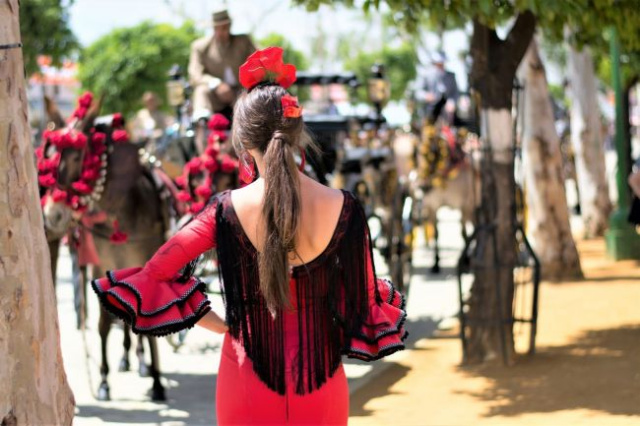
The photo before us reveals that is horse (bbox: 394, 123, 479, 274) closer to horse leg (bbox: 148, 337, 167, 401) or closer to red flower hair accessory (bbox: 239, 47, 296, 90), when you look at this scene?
horse leg (bbox: 148, 337, 167, 401)

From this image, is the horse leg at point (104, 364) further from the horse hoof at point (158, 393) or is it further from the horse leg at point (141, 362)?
the horse leg at point (141, 362)

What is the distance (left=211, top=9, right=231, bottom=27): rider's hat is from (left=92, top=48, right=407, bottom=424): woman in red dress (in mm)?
6588

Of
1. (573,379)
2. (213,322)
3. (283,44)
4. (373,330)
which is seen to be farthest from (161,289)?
(283,44)

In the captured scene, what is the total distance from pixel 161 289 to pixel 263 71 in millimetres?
857

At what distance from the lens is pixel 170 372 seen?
398 inches

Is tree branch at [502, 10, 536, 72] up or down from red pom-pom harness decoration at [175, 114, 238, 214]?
up

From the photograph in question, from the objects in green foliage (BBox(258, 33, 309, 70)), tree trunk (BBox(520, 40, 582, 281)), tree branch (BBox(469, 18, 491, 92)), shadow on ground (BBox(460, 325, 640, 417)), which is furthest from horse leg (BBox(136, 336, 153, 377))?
green foliage (BBox(258, 33, 309, 70))

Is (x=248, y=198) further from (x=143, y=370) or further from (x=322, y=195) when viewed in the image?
(x=143, y=370)

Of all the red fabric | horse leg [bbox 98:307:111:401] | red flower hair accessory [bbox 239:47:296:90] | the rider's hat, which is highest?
the rider's hat

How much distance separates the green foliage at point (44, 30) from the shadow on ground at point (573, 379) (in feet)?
40.6

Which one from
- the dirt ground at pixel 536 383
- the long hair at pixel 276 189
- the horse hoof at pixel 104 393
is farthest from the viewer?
the horse hoof at pixel 104 393

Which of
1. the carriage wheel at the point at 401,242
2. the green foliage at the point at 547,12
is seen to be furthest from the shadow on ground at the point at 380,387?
the green foliage at the point at 547,12

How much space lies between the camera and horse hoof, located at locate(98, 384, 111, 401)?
29.2 feet

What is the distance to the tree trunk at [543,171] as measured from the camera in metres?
15.2
